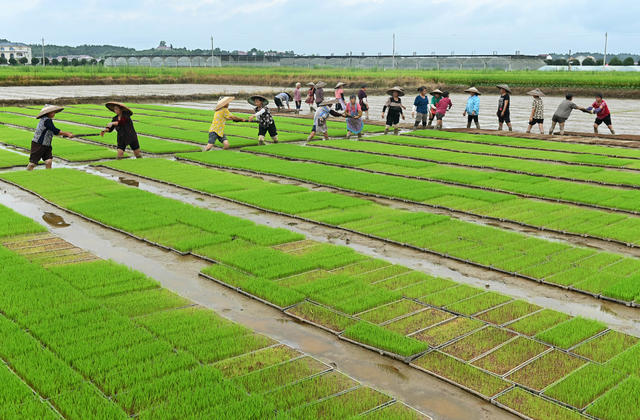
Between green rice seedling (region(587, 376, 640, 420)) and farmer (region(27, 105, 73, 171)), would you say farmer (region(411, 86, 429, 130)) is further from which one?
green rice seedling (region(587, 376, 640, 420))

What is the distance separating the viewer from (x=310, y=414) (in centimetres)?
443

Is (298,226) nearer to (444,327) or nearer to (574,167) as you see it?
(444,327)

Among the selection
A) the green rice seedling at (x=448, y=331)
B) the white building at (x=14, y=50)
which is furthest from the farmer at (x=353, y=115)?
the white building at (x=14, y=50)

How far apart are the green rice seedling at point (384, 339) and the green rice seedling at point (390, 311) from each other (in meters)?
0.20

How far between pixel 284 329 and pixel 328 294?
82cm

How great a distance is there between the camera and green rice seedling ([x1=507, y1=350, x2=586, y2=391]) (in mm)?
4855

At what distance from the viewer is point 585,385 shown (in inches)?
188

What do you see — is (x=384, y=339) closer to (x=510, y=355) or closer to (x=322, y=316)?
(x=322, y=316)

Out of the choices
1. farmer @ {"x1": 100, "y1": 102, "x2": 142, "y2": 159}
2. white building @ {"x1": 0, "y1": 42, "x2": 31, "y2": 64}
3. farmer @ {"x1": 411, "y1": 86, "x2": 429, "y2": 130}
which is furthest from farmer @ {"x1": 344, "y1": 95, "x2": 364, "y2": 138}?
white building @ {"x1": 0, "y1": 42, "x2": 31, "y2": 64}

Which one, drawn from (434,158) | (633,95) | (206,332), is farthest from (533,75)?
(206,332)

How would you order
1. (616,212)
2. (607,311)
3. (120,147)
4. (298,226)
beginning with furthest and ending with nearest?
(120,147) < (616,212) < (298,226) < (607,311)

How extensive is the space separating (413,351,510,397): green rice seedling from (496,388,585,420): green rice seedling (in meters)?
0.10

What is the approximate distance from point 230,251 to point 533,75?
49.0m

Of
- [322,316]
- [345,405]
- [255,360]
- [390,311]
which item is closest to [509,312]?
[390,311]
